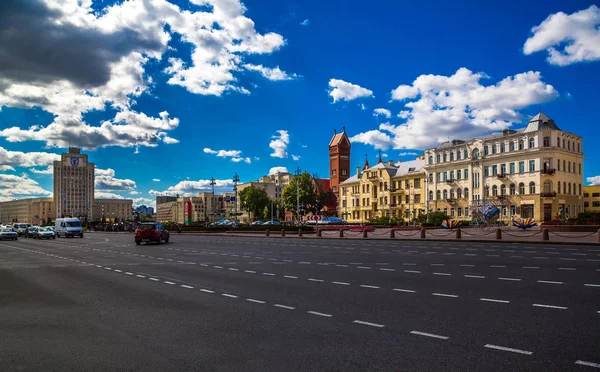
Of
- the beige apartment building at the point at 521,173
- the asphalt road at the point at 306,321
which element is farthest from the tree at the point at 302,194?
the asphalt road at the point at 306,321

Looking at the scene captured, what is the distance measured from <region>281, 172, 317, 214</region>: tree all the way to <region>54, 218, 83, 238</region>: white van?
56015 millimetres

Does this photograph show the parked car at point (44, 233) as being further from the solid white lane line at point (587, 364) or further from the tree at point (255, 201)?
the tree at point (255, 201)

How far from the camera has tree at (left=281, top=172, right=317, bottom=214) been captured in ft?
355

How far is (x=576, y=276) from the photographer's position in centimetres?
1410

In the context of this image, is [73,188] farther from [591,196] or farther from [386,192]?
[591,196]

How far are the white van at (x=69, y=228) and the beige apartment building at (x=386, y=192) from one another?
188ft

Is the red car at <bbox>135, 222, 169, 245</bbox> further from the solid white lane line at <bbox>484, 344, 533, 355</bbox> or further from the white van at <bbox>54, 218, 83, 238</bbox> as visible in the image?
the solid white lane line at <bbox>484, 344, 533, 355</bbox>

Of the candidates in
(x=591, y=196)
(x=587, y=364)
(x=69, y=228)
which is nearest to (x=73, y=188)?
(x=69, y=228)

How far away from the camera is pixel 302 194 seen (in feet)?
357

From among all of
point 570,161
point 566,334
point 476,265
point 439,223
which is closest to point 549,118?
point 570,161

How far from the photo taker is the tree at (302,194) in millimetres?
108312

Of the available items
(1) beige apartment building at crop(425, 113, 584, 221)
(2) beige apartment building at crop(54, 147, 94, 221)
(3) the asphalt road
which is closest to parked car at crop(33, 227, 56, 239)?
(3) the asphalt road

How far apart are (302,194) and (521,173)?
4887 centimetres

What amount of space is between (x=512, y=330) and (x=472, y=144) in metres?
79.9
